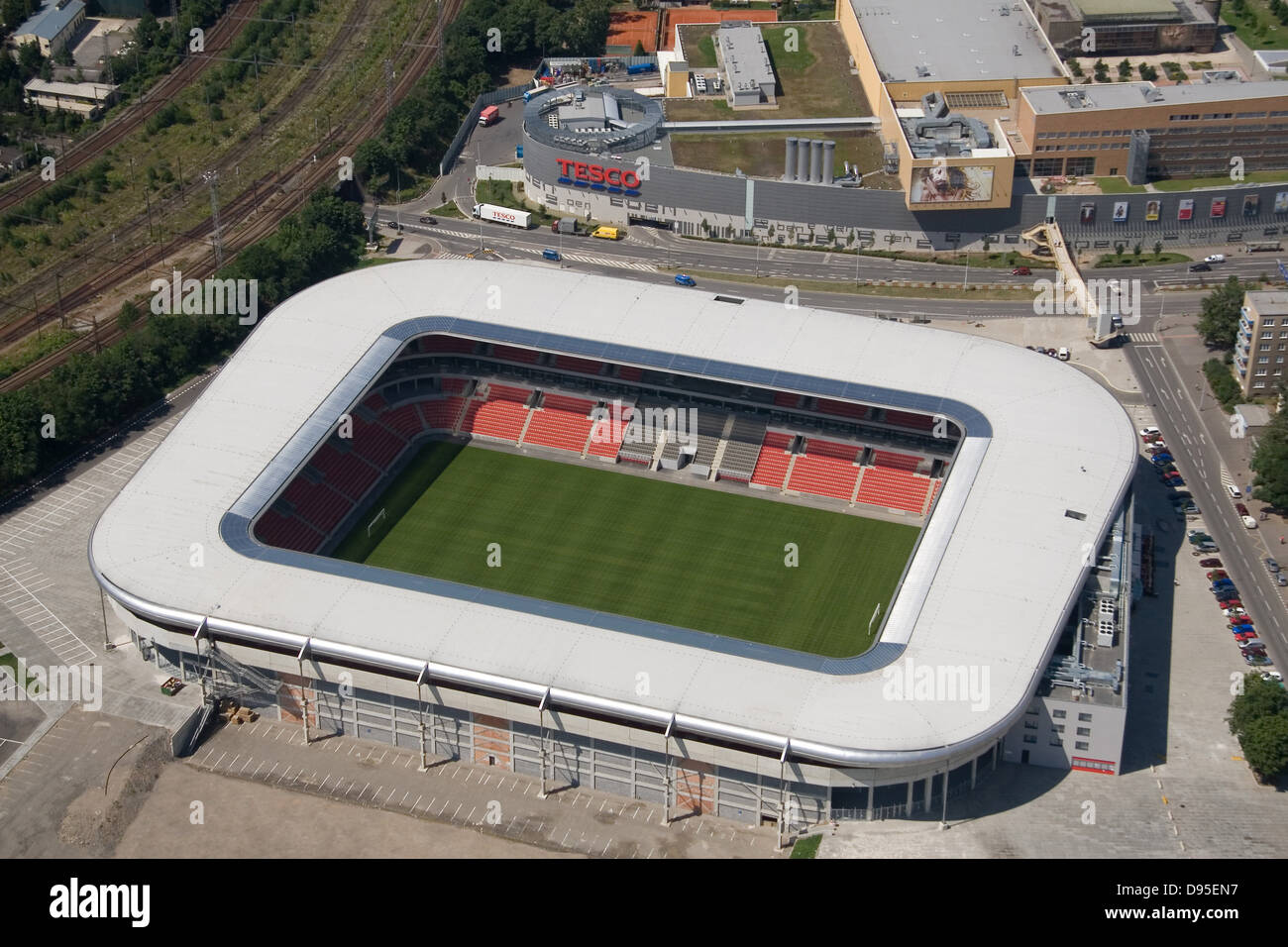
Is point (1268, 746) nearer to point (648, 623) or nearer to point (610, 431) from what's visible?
point (648, 623)

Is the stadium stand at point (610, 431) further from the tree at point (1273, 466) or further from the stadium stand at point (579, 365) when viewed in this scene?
the tree at point (1273, 466)

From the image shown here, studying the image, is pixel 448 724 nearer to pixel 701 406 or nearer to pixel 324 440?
pixel 324 440

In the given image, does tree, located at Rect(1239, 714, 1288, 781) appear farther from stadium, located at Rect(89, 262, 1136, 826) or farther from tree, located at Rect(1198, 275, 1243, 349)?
tree, located at Rect(1198, 275, 1243, 349)

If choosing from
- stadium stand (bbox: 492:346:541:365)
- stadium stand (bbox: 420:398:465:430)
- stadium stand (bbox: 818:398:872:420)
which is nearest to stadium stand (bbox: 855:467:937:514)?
stadium stand (bbox: 818:398:872:420)

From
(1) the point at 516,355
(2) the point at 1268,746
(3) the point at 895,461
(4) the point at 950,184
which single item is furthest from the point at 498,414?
(2) the point at 1268,746

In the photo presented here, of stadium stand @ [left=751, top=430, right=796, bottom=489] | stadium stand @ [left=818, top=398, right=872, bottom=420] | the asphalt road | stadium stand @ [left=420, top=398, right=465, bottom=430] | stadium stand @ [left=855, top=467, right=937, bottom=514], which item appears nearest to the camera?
the asphalt road

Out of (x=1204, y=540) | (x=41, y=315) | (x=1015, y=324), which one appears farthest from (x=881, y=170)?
(x=41, y=315)

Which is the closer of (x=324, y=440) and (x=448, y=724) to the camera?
(x=448, y=724)
